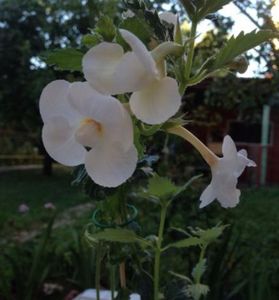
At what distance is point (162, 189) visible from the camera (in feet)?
3.20

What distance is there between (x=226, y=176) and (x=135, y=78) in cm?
21

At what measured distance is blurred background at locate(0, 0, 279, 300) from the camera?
7.32 ft

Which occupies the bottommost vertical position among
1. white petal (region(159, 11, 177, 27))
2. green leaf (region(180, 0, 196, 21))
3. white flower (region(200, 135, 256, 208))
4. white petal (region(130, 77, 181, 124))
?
white flower (region(200, 135, 256, 208))

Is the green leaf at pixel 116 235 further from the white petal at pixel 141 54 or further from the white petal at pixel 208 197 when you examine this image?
the white petal at pixel 141 54

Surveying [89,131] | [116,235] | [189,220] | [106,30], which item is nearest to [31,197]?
[189,220]

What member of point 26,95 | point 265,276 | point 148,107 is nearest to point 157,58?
point 148,107

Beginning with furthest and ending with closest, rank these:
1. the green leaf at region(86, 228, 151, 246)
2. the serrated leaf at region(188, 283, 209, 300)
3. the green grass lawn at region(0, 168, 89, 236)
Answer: the green grass lawn at region(0, 168, 89, 236) < the serrated leaf at region(188, 283, 209, 300) < the green leaf at region(86, 228, 151, 246)

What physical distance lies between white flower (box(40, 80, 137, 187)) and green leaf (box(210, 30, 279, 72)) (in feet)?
0.60

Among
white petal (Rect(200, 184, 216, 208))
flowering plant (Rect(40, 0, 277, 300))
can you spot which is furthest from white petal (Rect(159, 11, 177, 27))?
white petal (Rect(200, 184, 216, 208))

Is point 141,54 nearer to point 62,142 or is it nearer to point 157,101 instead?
point 157,101

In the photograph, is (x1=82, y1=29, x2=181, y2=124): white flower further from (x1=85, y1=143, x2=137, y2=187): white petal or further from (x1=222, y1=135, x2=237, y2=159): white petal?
(x1=222, y1=135, x2=237, y2=159): white petal

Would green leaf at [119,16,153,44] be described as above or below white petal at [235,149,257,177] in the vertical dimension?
above

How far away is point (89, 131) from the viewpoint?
0.56 m

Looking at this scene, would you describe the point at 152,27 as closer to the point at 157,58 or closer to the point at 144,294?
the point at 157,58
